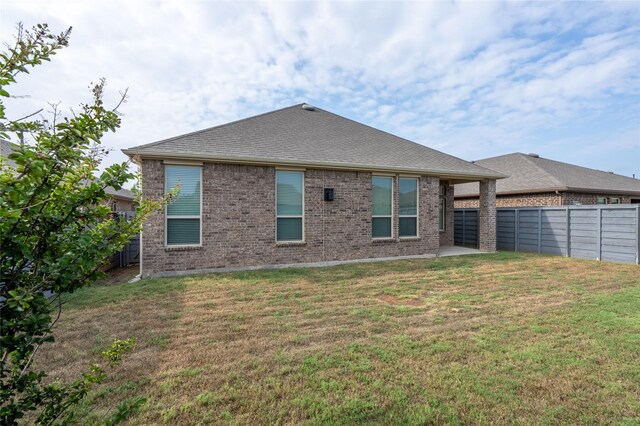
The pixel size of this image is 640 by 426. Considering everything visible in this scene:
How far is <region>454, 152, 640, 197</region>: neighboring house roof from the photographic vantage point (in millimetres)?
14348

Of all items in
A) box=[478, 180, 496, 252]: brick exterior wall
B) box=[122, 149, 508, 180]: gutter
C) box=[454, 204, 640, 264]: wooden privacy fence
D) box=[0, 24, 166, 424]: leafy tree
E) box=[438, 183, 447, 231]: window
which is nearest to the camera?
box=[0, 24, 166, 424]: leafy tree

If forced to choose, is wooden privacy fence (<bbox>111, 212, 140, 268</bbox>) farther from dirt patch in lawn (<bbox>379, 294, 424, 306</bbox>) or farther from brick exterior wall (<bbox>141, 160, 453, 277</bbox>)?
dirt patch in lawn (<bbox>379, 294, 424, 306</bbox>)

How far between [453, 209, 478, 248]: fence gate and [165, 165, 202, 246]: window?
1192 centimetres

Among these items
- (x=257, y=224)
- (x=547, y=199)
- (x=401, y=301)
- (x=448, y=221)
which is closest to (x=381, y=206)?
(x=257, y=224)

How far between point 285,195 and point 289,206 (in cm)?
34

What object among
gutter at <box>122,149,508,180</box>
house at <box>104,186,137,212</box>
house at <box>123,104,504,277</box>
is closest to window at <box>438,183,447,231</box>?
house at <box>123,104,504,277</box>

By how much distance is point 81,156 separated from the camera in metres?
1.46

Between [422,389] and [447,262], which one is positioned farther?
[447,262]

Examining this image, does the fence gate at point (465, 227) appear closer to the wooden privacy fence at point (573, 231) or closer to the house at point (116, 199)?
the wooden privacy fence at point (573, 231)

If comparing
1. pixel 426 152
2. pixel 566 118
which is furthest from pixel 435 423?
pixel 566 118

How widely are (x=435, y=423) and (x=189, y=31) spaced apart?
8.33 m

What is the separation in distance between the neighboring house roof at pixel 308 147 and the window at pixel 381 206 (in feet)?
1.73

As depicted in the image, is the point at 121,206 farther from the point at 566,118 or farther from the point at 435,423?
the point at 566,118

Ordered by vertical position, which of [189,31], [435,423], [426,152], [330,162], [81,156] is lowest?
[435,423]
